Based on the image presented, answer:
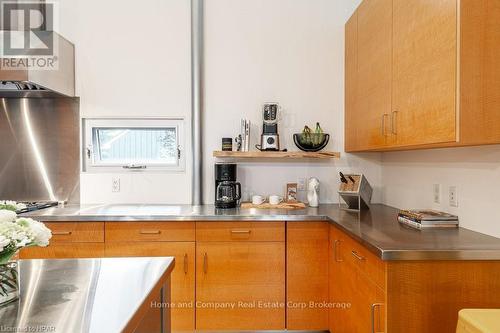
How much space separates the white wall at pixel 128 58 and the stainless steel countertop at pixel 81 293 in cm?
169

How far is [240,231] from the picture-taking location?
220 cm

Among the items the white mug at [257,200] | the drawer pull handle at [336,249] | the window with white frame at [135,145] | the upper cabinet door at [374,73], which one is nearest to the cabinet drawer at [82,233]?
the window with white frame at [135,145]

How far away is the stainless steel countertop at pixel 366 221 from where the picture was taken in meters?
A: 1.29

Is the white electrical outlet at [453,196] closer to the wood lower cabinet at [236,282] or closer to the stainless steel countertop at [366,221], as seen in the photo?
the stainless steel countertop at [366,221]

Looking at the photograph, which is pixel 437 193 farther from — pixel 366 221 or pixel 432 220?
pixel 366 221

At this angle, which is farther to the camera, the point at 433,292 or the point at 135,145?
the point at 135,145

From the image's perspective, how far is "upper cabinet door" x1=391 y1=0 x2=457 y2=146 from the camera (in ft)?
4.51

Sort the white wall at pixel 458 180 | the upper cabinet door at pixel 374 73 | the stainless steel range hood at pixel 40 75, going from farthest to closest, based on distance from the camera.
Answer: the stainless steel range hood at pixel 40 75, the upper cabinet door at pixel 374 73, the white wall at pixel 458 180

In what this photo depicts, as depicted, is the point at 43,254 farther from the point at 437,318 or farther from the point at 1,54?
the point at 437,318

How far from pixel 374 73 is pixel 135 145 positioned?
1.93m

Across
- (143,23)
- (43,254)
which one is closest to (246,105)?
(143,23)

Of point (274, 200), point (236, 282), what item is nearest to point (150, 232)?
point (236, 282)

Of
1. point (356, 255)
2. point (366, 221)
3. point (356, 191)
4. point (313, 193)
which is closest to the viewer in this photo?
point (356, 255)

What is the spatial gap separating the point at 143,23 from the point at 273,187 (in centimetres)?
172
